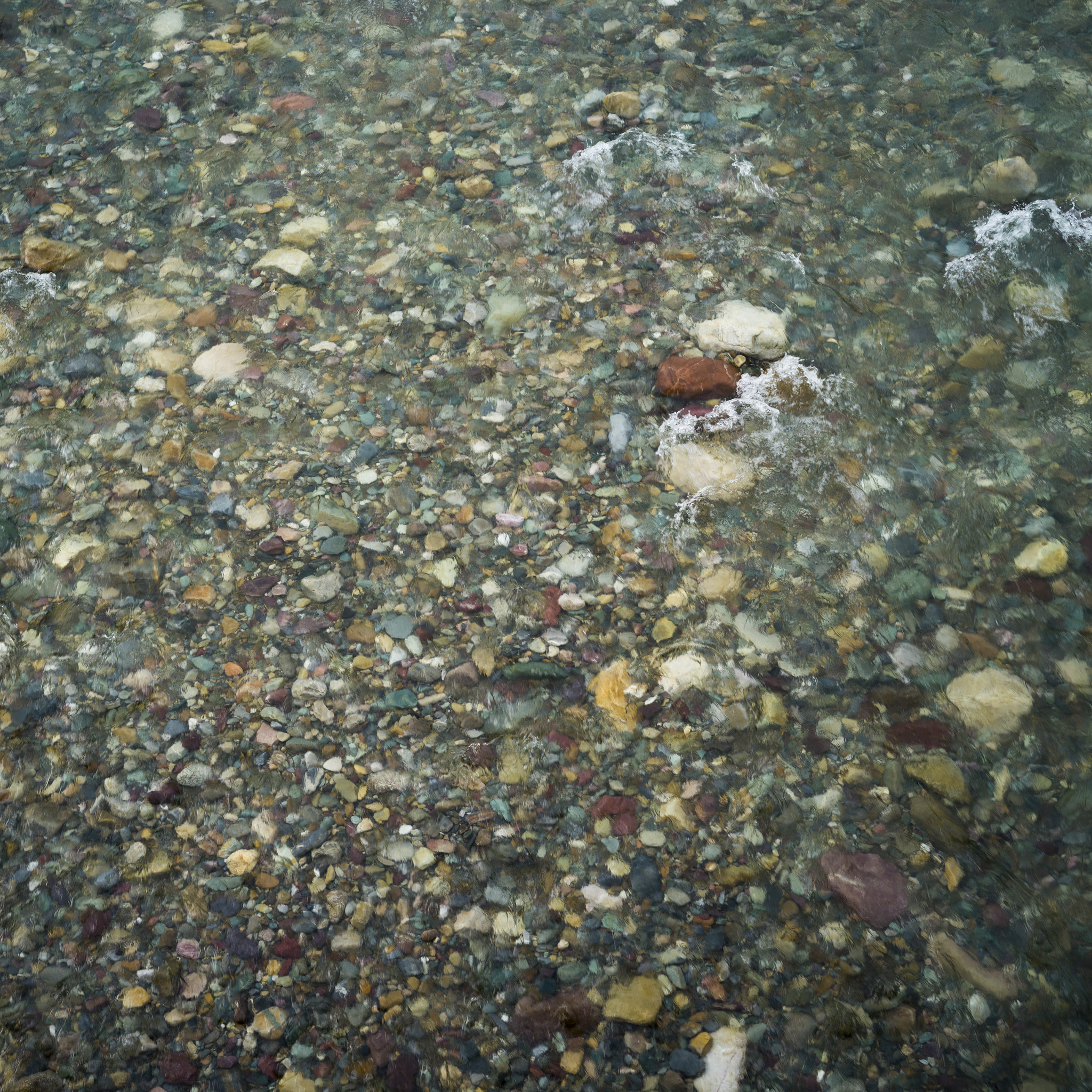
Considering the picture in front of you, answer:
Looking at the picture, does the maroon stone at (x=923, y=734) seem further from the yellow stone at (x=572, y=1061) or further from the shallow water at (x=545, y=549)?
the yellow stone at (x=572, y=1061)

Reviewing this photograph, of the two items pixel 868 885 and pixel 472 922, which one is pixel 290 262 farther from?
pixel 868 885

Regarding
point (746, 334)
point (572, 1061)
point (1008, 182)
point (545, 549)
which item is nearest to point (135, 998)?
point (572, 1061)

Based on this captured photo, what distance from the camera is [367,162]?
11.6 ft

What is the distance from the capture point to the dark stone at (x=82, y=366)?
3.00 m

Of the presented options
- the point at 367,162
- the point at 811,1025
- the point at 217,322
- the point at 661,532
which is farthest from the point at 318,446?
the point at 811,1025

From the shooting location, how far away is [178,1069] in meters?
1.93

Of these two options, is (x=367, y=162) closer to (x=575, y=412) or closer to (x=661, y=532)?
(x=575, y=412)

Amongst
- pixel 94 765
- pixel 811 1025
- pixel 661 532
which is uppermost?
pixel 661 532

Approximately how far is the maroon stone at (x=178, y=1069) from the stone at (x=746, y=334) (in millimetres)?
2369

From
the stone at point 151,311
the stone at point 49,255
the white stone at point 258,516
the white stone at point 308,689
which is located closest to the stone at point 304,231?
the stone at point 151,311

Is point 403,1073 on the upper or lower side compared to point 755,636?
lower

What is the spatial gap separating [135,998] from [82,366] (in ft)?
6.46

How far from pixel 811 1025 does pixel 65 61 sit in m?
4.41

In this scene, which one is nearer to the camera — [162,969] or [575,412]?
[162,969]
